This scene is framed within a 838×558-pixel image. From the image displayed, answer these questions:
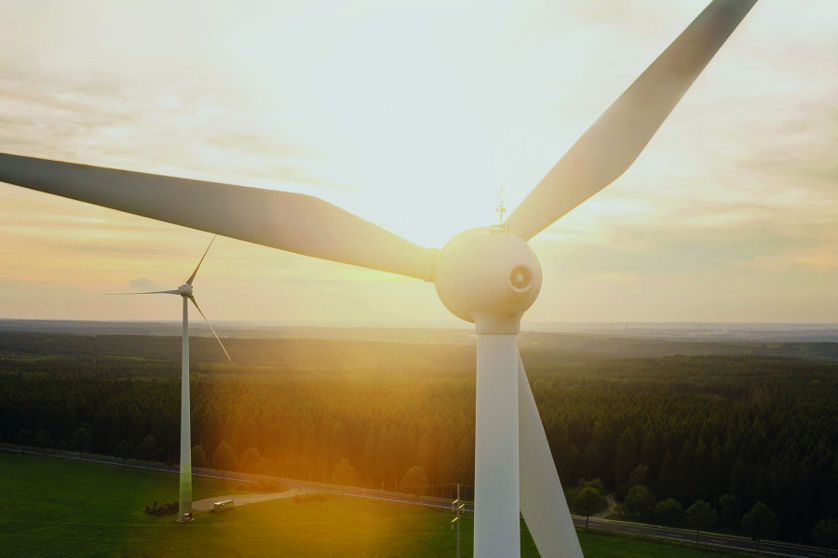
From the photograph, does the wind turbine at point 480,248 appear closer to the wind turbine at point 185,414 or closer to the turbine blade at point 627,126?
the turbine blade at point 627,126

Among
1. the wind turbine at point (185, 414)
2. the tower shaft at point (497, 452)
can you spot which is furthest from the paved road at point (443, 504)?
the tower shaft at point (497, 452)

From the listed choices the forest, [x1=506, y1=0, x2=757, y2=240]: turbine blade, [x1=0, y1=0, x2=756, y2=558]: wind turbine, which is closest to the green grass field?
the forest

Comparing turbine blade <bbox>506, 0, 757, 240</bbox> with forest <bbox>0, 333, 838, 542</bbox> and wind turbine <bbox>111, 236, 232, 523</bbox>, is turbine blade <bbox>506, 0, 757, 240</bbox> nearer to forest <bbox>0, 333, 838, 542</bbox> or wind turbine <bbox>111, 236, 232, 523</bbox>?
wind turbine <bbox>111, 236, 232, 523</bbox>

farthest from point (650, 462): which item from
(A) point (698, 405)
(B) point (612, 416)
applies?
(A) point (698, 405)

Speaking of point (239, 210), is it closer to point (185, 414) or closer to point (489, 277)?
point (489, 277)

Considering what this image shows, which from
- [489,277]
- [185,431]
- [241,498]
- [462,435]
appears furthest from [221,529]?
[489,277]

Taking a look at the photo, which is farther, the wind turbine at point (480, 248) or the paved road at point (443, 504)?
the paved road at point (443, 504)
